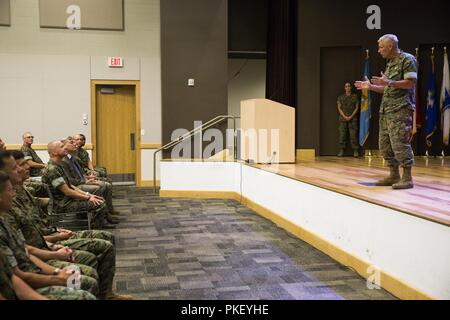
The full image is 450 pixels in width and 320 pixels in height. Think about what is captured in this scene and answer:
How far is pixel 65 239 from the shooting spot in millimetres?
3402

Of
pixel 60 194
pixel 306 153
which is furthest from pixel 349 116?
pixel 60 194

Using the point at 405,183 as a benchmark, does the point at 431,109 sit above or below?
above

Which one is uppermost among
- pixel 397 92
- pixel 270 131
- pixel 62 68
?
pixel 62 68

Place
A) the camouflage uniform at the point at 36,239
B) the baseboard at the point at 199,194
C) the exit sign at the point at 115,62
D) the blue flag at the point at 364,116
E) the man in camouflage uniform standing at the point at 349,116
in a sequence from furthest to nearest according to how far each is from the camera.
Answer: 1. the exit sign at the point at 115,62
2. the man in camouflage uniform standing at the point at 349,116
3. the blue flag at the point at 364,116
4. the baseboard at the point at 199,194
5. the camouflage uniform at the point at 36,239

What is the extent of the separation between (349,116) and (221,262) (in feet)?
19.1

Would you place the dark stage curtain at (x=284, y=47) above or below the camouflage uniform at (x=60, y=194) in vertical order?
above

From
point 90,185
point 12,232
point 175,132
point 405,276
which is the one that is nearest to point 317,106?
point 175,132

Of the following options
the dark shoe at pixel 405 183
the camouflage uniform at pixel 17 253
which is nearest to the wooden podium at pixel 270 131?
the dark shoe at pixel 405 183

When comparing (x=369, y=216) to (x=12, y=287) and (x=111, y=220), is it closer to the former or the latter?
(x=12, y=287)

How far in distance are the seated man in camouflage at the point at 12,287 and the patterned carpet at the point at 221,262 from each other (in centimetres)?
144

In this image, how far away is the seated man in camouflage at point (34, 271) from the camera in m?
2.27

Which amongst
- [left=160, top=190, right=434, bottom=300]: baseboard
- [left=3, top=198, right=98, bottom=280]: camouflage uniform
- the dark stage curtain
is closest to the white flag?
the dark stage curtain

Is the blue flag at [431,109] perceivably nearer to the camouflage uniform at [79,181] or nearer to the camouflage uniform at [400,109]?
the camouflage uniform at [400,109]

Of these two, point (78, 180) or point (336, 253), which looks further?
point (78, 180)
